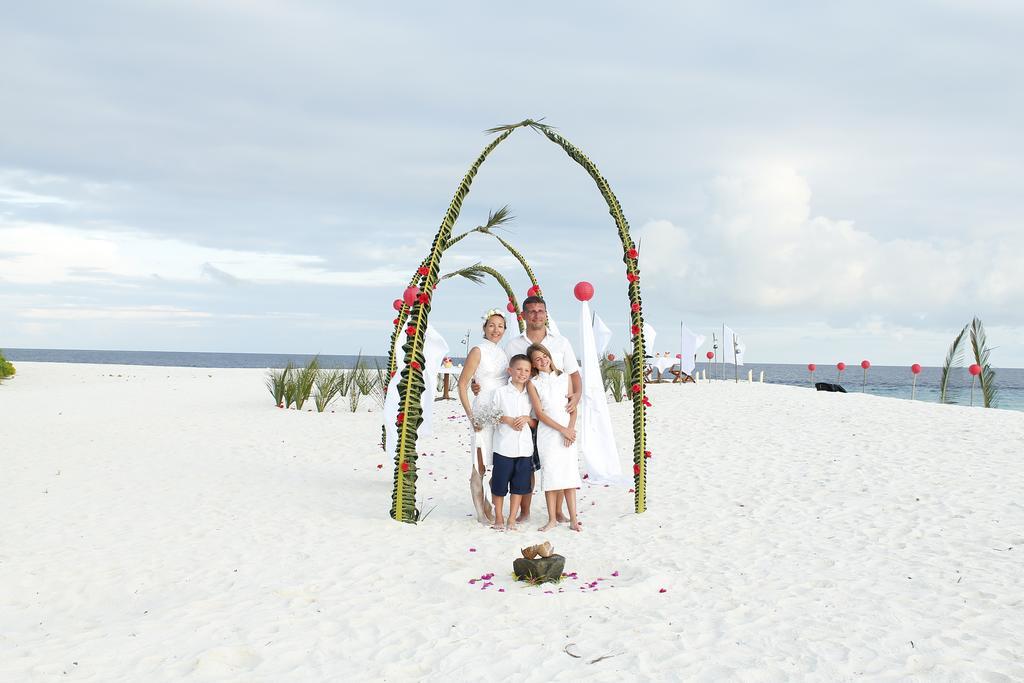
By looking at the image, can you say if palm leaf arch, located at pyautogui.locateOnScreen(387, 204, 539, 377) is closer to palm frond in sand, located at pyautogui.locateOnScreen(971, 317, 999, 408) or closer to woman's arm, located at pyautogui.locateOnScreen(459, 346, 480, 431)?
woman's arm, located at pyautogui.locateOnScreen(459, 346, 480, 431)

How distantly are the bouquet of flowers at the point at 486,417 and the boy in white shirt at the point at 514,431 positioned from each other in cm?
3

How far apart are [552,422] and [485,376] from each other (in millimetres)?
725

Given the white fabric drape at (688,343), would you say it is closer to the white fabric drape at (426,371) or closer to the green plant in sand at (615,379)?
the green plant in sand at (615,379)

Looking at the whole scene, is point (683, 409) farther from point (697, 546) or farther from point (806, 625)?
point (806, 625)

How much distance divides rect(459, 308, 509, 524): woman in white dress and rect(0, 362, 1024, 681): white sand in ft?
2.49

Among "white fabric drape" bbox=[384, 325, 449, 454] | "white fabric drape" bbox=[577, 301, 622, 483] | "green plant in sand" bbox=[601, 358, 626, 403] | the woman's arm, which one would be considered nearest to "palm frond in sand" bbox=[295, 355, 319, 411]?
"green plant in sand" bbox=[601, 358, 626, 403]

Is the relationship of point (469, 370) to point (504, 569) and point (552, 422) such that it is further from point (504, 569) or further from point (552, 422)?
point (504, 569)

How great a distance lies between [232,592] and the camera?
17.1 ft

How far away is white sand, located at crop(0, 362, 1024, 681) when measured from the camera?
4.09 m

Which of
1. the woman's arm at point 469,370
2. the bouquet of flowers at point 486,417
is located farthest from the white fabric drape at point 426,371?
the bouquet of flowers at point 486,417

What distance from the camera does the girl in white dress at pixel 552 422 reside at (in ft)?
20.9

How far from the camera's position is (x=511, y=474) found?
6484 mm

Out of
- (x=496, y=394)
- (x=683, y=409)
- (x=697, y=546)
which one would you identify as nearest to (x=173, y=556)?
(x=496, y=394)

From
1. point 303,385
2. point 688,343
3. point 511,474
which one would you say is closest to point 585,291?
point 511,474
